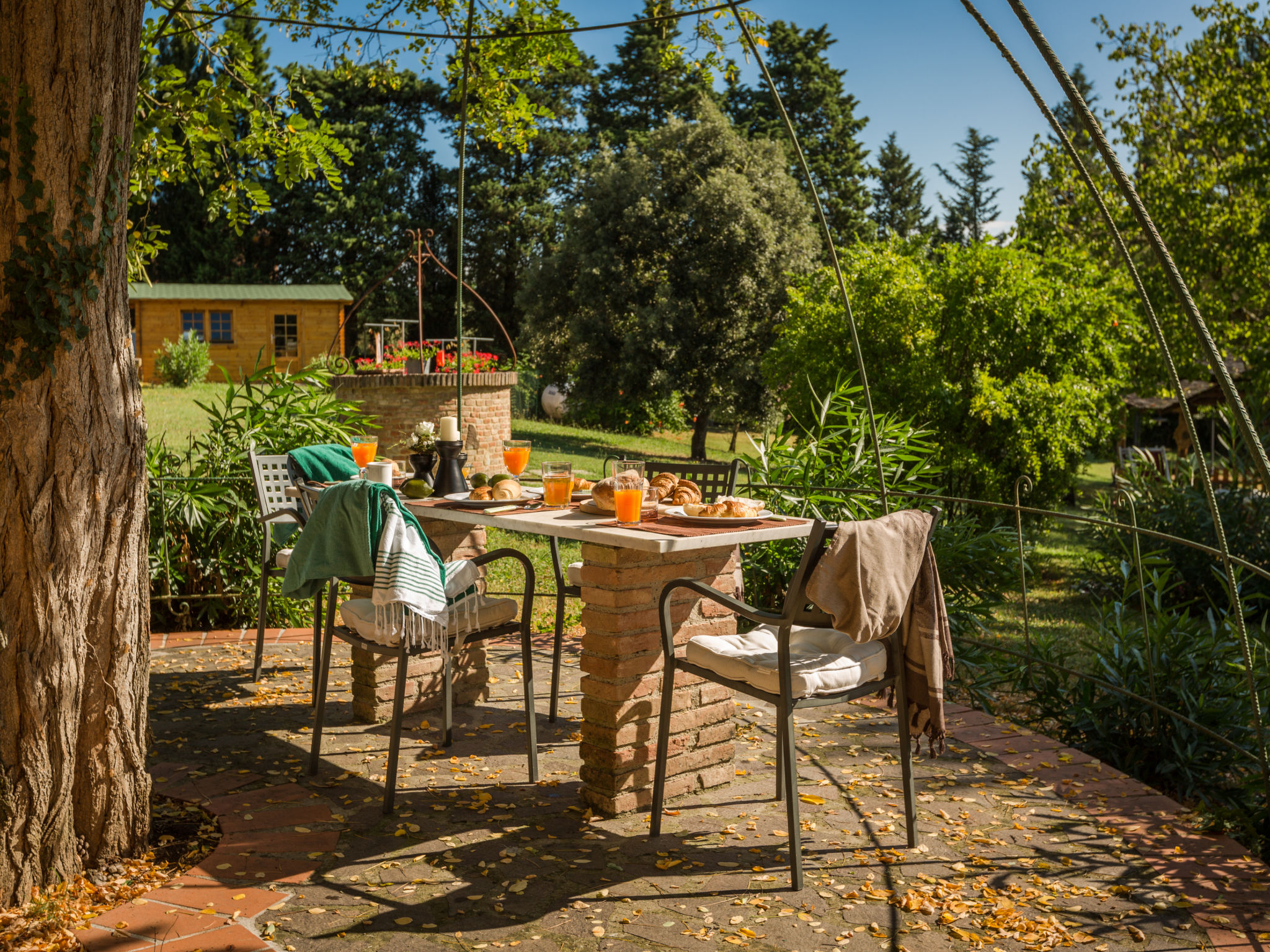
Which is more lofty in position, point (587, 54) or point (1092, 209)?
point (587, 54)

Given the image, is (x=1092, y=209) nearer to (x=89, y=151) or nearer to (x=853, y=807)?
(x=853, y=807)

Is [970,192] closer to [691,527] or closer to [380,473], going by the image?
[380,473]

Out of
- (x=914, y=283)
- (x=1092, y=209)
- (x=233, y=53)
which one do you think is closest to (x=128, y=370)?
(x=233, y=53)

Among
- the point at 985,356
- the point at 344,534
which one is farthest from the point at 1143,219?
the point at 985,356

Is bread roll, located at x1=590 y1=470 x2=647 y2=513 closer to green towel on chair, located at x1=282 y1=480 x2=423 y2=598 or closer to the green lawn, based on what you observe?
green towel on chair, located at x1=282 y1=480 x2=423 y2=598

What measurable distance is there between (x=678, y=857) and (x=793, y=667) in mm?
627

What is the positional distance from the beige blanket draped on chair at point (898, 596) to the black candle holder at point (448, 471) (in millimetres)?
1691

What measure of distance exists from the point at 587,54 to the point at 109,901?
95.1 feet

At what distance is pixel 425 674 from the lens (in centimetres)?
399

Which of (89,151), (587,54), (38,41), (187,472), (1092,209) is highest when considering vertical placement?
(587,54)

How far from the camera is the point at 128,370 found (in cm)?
261

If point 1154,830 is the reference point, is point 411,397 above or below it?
above

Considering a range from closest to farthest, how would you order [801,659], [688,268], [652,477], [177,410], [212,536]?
1. [801,659]
2. [652,477]
3. [212,536]
4. [177,410]
5. [688,268]

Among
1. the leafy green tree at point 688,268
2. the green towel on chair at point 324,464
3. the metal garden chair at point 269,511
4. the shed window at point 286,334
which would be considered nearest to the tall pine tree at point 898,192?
the leafy green tree at point 688,268
